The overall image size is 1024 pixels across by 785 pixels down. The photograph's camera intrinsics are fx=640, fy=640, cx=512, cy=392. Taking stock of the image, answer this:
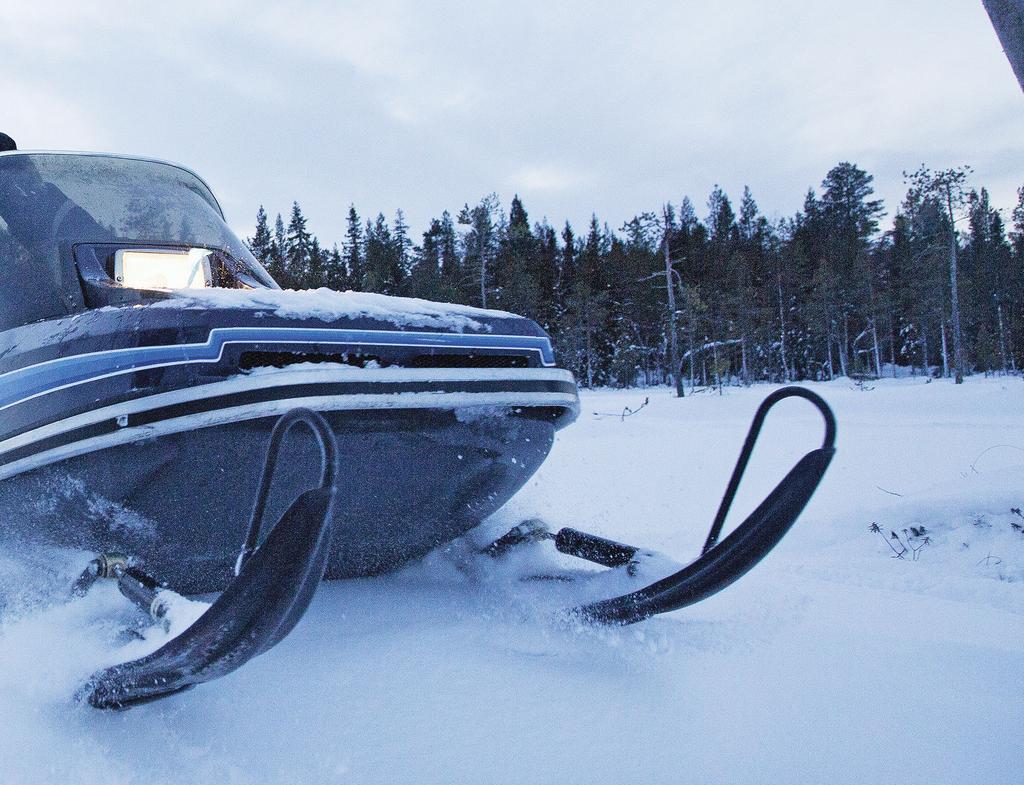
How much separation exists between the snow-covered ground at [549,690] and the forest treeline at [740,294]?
3027 centimetres

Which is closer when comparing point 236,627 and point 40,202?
point 236,627

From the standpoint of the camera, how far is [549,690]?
1612mm

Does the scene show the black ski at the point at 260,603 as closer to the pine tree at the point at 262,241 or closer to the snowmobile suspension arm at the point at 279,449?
the snowmobile suspension arm at the point at 279,449

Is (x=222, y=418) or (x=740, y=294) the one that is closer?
(x=222, y=418)

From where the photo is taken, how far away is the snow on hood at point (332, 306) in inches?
61.2

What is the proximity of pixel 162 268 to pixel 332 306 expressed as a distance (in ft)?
2.32

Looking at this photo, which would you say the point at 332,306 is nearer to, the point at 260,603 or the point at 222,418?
the point at 222,418

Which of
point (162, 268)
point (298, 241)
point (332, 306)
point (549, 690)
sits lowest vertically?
point (549, 690)

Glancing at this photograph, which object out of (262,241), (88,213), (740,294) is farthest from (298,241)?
(88,213)

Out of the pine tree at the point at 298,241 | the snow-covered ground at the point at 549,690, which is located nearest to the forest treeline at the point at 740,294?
the pine tree at the point at 298,241

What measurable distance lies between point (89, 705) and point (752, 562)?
63.2 inches

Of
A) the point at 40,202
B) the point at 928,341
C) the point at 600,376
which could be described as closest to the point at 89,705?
the point at 40,202

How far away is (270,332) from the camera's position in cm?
152

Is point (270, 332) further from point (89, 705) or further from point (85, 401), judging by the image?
point (89, 705)
